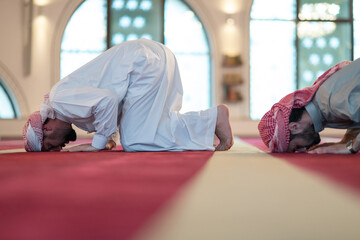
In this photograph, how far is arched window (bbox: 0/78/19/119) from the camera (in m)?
7.33

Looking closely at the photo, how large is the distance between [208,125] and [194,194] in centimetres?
155

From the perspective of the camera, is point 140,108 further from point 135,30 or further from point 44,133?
point 135,30

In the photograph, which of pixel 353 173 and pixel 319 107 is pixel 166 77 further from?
pixel 353 173

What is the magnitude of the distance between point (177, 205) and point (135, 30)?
23.7ft

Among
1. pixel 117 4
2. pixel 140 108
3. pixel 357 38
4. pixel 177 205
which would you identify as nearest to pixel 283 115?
pixel 140 108

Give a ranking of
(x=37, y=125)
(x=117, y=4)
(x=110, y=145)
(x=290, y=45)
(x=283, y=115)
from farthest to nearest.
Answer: (x=290, y=45) < (x=117, y=4) < (x=110, y=145) < (x=37, y=125) < (x=283, y=115)

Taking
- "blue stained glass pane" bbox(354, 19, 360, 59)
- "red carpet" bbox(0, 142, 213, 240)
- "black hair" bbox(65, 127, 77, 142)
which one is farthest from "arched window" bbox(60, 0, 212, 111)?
"red carpet" bbox(0, 142, 213, 240)

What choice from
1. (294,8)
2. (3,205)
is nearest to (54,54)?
(294,8)

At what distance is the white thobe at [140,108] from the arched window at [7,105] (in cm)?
542

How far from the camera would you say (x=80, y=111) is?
7.48 ft

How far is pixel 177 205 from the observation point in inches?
34.0

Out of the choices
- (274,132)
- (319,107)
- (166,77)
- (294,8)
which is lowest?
(274,132)

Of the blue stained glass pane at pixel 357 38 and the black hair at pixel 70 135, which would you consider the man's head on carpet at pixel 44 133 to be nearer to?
the black hair at pixel 70 135

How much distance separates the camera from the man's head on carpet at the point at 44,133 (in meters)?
2.40
